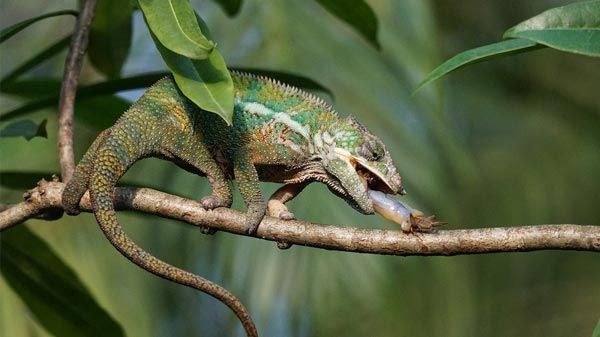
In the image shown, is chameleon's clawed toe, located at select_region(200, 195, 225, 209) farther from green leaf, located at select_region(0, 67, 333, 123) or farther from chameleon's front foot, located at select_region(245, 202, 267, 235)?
green leaf, located at select_region(0, 67, 333, 123)

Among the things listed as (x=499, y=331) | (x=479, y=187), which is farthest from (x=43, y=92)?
(x=499, y=331)

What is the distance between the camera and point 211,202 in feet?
5.92

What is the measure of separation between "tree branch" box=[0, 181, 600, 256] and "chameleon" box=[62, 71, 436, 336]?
43 millimetres

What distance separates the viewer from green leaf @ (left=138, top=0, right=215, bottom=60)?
5.18 feet

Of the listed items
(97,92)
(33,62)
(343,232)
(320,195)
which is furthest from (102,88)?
(320,195)

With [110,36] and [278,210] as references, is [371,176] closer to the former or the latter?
[278,210]

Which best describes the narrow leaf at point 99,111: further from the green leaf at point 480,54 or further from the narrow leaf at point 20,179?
the green leaf at point 480,54

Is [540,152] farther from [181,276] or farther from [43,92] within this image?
[181,276]

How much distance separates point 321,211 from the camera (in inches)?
128

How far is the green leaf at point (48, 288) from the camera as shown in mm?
2305

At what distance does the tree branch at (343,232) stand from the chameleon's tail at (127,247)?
0.11 ft

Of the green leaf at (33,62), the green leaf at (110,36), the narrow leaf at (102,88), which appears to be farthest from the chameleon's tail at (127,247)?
the green leaf at (110,36)

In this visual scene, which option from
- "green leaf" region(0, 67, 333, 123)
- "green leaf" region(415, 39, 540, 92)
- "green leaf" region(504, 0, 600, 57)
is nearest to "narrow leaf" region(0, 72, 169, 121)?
"green leaf" region(0, 67, 333, 123)

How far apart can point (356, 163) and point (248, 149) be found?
0.77 feet
